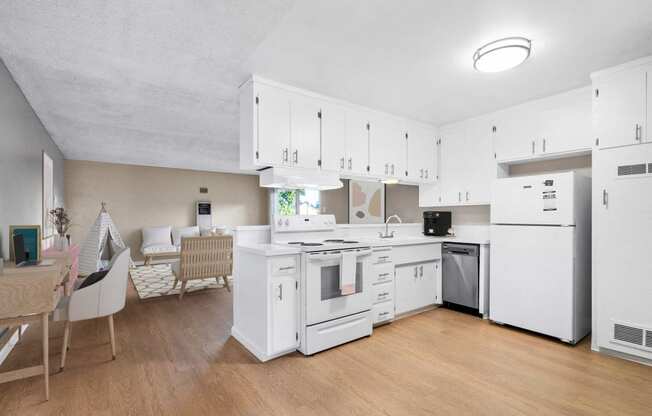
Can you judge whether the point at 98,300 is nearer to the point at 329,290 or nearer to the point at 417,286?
the point at 329,290

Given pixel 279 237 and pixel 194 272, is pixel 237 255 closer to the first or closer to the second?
pixel 279 237

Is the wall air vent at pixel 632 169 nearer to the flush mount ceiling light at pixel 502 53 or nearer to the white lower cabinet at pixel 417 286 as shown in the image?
the flush mount ceiling light at pixel 502 53

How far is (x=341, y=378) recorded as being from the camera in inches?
88.1

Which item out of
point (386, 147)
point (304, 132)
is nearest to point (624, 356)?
point (386, 147)

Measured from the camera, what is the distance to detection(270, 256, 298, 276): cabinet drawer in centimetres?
254

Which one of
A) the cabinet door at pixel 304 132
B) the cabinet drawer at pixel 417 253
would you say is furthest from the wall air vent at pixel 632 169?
the cabinet door at pixel 304 132

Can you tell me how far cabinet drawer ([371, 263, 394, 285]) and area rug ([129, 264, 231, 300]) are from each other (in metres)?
3.02

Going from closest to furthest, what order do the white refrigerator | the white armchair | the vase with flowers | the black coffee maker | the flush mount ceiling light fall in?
the flush mount ceiling light
the white armchair
the white refrigerator
the vase with flowers
the black coffee maker

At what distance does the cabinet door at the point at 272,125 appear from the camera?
9.36 feet

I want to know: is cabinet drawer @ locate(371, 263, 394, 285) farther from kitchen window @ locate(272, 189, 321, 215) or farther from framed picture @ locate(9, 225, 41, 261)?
kitchen window @ locate(272, 189, 321, 215)

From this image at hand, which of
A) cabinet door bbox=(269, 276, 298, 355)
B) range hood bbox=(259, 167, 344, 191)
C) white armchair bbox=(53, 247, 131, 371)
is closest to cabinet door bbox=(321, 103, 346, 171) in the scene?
range hood bbox=(259, 167, 344, 191)

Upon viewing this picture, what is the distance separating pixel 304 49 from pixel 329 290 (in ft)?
6.66

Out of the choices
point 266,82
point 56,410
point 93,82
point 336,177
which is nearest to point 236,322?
point 56,410

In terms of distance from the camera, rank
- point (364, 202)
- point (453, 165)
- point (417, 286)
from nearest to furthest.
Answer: point (417, 286) → point (453, 165) → point (364, 202)
